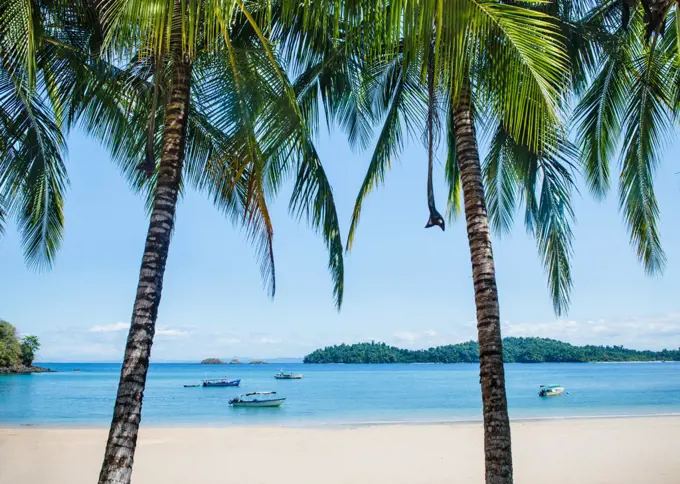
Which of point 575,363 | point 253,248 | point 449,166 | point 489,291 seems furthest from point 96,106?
point 575,363

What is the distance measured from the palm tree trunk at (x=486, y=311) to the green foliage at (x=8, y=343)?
5511cm

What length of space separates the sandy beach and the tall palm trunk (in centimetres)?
591

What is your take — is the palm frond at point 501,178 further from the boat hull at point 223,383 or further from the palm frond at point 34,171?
the boat hull at point 223,383

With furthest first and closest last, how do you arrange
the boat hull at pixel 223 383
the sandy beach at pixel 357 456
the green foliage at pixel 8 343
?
the green foliage at pixel 8 343, the boat hull at pixel 223 383, the sandy beach at pixel 357 456

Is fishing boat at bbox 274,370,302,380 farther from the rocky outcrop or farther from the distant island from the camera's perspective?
Answer: the rocky outcrop

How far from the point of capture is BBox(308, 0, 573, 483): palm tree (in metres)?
4.57

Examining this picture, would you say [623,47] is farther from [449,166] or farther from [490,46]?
[490,46]

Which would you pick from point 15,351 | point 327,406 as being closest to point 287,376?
point 15,351

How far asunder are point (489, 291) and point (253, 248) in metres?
2.79

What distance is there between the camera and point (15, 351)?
62438 millimetres

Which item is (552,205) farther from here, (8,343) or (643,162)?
(8,343)

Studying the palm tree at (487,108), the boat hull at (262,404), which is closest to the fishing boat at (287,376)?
the boat hull at (262,404)

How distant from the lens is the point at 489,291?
543 cm

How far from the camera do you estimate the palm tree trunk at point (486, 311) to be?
5.09 m
